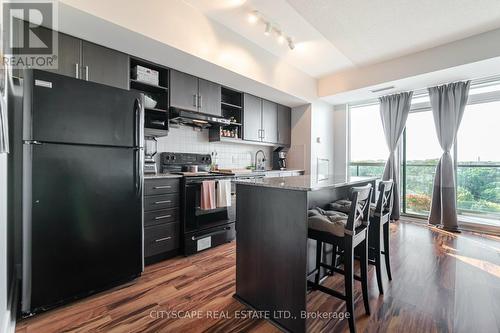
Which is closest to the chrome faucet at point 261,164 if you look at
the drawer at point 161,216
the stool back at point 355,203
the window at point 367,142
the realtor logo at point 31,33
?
the window at point 367,142

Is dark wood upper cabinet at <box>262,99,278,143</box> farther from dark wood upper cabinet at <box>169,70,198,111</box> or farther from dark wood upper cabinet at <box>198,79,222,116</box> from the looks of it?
dark wood upper cabinet at <box>169,70,198,111</box>

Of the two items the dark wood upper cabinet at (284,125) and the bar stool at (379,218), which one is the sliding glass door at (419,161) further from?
the bar stool at (379,218)

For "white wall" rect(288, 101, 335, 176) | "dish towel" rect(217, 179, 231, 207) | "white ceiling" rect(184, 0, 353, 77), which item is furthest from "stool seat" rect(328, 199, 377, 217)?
"white wall" rect(288, 101, 335, 176)

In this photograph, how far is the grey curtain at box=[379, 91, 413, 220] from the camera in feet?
14.0

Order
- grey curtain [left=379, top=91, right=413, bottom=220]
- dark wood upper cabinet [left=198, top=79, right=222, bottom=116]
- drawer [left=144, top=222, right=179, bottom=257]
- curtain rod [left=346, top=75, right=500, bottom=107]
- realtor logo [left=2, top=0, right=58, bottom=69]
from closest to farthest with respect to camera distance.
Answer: realtor logo [left=2, top=0, right=58, bottom=69]
drawer [left=144, top=222, right=179, bottom=257]
dark wood upper cabinet [left=198, top=79, right=222, bottom=116]
curtain rod [left=346, top=75, right=500, bottom=107]
grey curtain [left=379, top=91, right=413, bottom=220]

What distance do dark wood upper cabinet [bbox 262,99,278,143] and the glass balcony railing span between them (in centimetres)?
261

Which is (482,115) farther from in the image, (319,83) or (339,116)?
(319,83)

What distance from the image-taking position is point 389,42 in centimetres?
323

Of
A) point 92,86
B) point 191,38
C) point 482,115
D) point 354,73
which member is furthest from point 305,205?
point 482,115

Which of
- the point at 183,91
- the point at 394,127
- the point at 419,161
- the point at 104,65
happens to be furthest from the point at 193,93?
the point at 419,161

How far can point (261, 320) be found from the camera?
5.24ft

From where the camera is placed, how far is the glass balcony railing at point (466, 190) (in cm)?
366

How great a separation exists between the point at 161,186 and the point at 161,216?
328 millimetres

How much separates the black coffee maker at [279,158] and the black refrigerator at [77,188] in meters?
3.14
